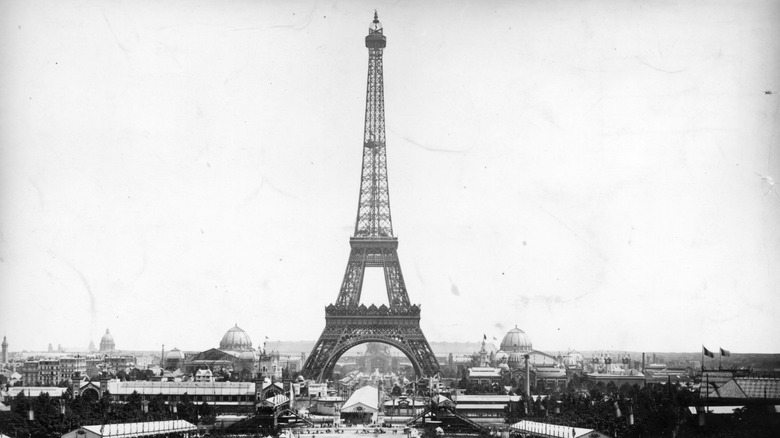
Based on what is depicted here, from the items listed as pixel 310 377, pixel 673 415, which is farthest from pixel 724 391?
pixel 310 377

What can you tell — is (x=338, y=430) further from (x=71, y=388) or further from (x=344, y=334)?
(x=71, y=388)

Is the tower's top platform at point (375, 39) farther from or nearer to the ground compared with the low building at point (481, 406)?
farther from the ground

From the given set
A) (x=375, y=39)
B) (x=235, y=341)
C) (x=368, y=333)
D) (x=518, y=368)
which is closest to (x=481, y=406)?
(x=368, y=333)

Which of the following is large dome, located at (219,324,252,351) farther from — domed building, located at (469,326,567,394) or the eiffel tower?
the eiffel tower

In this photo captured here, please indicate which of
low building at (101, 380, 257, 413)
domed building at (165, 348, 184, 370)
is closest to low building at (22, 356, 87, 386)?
domed building at (165, 348, 184, 370)

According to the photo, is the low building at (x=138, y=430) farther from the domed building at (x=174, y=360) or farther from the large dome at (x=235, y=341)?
the large dome at (x=235, y=341)

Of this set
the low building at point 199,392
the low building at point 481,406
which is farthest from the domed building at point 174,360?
the low building at point 481,406
